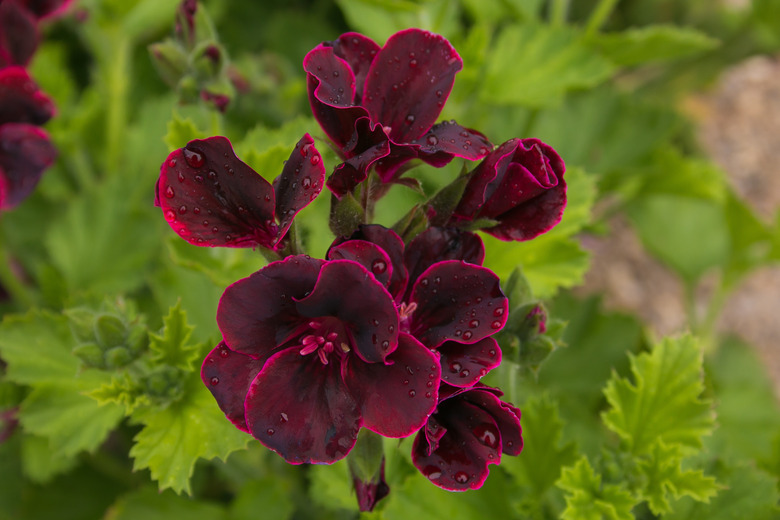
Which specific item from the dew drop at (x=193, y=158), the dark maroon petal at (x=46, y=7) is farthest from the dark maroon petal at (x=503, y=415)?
the dark maroon petal at (x=46, y=7)

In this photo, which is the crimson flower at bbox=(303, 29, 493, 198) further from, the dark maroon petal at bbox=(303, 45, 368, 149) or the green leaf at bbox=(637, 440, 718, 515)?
the green leaf at bbox=(637, 440, 718, 515)

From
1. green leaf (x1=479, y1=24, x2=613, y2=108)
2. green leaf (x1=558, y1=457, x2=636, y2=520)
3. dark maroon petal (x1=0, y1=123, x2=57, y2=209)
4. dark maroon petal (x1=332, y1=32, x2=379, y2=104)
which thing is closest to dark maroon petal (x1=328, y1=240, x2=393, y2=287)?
dark maroon petal (x1=332, y1=32, x2=379, y2=104)

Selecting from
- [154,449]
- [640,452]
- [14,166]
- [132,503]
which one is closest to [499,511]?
[640,452]

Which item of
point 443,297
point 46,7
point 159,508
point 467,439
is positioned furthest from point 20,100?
point 467,439

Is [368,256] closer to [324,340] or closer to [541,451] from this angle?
[324,340]

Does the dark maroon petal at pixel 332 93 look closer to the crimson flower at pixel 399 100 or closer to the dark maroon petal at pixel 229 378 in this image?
the crimson flower at pixel 399 100

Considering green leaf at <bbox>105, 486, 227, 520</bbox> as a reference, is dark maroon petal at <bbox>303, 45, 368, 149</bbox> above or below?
above
